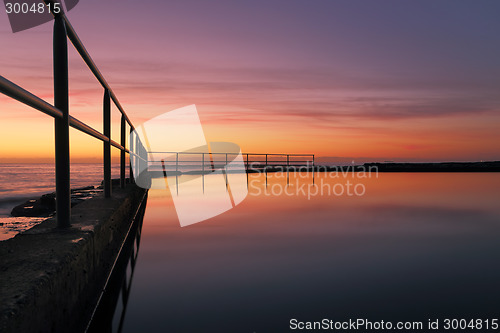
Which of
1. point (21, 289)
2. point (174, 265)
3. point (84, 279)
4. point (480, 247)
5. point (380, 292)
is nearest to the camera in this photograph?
point (21, 289)

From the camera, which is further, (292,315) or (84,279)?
(292,315)

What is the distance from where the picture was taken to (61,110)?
1.76 m

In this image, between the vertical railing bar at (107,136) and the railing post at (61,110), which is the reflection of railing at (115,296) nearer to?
the railing post at (61,110)

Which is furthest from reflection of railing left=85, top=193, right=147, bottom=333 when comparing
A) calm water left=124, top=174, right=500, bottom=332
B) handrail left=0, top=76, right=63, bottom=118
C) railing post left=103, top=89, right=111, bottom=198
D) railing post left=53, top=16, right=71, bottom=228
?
handrail left=0, top=76, right=63, bottom=118

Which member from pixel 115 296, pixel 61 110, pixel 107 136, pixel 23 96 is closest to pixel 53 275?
pixel 23 96

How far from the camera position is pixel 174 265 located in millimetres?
2721

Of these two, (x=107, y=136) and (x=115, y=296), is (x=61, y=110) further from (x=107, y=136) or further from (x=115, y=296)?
(x=107, y=136)

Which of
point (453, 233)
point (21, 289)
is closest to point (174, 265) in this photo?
point (21, 289)

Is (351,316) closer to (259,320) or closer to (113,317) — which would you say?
(259,320)

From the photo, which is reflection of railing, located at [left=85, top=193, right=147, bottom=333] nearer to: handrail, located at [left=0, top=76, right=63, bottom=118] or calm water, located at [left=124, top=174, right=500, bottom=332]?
calm water, located at [left=124, top=174, right=500, bottom=332]

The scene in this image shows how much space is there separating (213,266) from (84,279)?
4.18 ft

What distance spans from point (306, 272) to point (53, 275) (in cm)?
173

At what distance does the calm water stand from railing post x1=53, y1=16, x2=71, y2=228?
0.67m

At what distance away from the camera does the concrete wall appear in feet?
3.16
